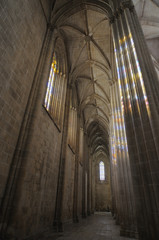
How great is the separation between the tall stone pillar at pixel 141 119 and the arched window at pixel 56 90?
449 cm

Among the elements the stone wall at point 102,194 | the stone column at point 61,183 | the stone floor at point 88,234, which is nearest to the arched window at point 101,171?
the stone wall at point 102,194

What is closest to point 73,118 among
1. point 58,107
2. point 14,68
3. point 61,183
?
point 58,107

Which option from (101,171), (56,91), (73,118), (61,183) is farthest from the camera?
(101,171)

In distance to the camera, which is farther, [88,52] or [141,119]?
[88,52]

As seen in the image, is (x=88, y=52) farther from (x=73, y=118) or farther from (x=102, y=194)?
(x=102, y=194)

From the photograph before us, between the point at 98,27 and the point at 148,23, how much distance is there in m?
3.64

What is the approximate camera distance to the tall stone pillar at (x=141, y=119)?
12.4 feet

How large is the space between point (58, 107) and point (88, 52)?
21.6 feet

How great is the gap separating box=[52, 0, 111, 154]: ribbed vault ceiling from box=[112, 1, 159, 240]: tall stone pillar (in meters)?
5.08

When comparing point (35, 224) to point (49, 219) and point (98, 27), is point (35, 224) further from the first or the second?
point (98, 27)

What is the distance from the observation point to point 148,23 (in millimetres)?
10555

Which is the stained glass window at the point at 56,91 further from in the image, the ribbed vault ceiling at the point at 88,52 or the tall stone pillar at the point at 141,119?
the tall stone pillar at the point at 141,119

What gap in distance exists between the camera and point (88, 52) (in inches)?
525

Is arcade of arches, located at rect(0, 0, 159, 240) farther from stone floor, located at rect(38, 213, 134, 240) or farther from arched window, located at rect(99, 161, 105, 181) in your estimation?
arched window, located at rect(99, 161, 105, 181)
